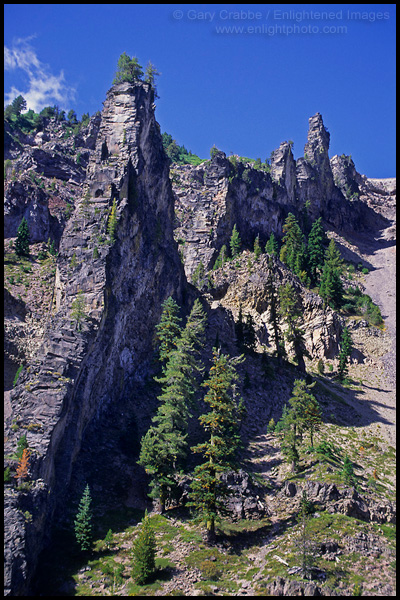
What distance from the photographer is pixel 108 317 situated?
4922cm

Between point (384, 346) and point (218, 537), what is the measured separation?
5259cm

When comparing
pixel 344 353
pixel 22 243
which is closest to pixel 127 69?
pixel 22 243

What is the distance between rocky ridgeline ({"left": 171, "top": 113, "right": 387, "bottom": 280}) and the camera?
99.9 metres

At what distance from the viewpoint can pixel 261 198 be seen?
110188 mm

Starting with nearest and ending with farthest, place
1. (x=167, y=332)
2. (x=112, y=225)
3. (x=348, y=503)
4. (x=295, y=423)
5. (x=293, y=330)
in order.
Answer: (x=348, y=503), (x=295, y=423), (x=112, y=225), (x=167, y=332), (x=293, y=330)

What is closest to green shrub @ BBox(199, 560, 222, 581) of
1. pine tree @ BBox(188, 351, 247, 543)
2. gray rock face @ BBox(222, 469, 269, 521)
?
pine tree @ BBox(188, 351, 247, 543)

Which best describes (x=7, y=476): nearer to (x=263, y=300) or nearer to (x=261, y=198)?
(x=263, y=300)

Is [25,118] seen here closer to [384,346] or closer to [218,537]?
[384,346]

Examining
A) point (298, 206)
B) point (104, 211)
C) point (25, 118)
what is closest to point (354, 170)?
point (298, 206)

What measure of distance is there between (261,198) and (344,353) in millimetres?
52402

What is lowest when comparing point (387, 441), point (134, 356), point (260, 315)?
point (387, 441)

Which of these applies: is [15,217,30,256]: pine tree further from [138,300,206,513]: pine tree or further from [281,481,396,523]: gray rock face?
[281,481,396,523]: gray rock face

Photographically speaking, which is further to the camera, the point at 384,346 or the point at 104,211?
the point at 384,346

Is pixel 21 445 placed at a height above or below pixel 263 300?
below
